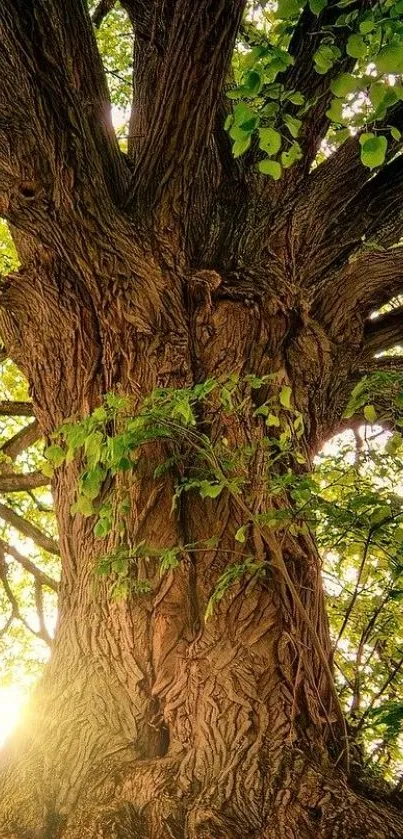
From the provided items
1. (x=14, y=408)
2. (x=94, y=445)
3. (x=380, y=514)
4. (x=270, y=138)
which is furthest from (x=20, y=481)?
(x=270, y=138)

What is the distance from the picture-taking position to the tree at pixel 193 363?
72.8 inches

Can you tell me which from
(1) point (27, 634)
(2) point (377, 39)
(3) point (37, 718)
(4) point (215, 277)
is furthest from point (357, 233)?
(1) point (27, 634)

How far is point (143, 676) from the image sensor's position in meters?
2.34

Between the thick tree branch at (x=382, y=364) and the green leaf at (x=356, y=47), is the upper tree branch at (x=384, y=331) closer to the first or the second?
the thick tree branch at (x=382, y=364)

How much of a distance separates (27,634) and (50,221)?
5716 millimetres

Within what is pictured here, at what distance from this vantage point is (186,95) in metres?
2.98

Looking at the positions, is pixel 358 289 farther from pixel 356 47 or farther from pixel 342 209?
pixel 356 47

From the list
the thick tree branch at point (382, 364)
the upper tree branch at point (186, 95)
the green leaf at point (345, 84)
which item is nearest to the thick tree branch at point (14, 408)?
the upper tree branch at point (186, 95)

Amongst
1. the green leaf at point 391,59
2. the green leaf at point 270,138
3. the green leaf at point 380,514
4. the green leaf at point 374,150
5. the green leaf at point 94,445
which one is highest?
the green leaf at point 391,59

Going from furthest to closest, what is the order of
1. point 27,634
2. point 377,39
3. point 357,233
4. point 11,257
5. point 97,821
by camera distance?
1. point 27,634
2. point 11,257
3. point 357,233
4. point 97,821
5. point 377,39

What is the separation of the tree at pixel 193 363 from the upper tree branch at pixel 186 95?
1cm

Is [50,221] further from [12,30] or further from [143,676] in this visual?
[143,676]

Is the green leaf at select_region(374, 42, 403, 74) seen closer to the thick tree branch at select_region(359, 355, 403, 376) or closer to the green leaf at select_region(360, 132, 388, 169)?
the green leaf at select_region(360, 132, 388, 169)

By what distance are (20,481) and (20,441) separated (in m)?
0.53
